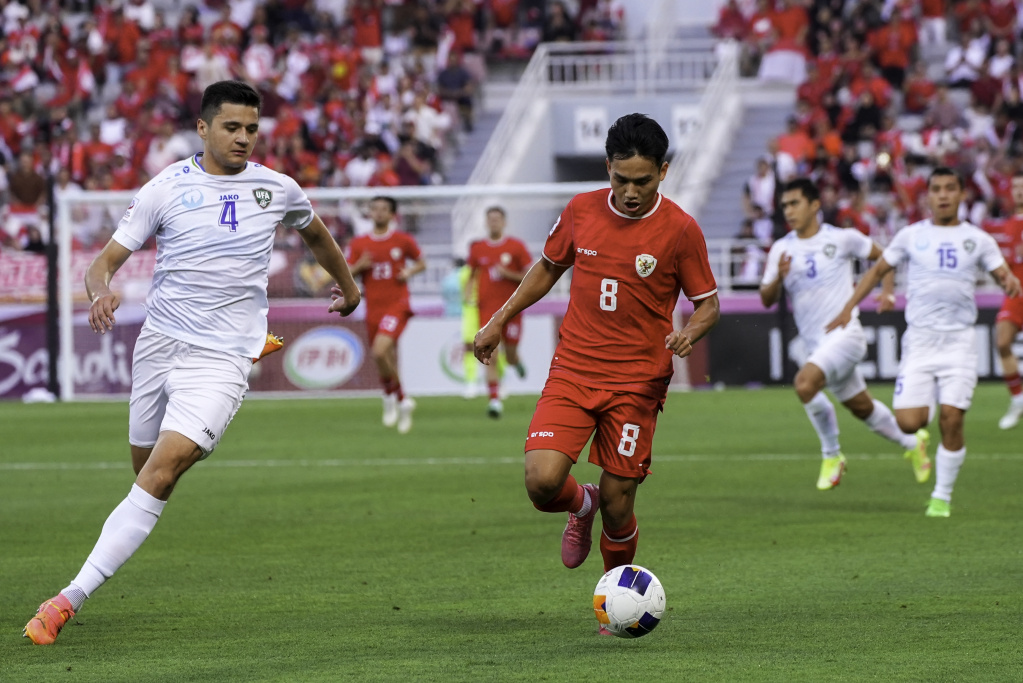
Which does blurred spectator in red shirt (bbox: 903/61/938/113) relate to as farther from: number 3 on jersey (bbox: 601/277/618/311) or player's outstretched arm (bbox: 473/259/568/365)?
number 3 on jersey (bbox: 601/277/618/311)

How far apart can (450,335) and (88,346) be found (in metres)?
5.25

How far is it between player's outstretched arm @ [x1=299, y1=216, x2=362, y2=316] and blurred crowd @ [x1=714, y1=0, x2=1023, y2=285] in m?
16.3

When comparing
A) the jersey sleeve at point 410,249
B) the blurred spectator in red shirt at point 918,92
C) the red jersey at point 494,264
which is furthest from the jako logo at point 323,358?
the blurred spectator in red shirt at point 918,92

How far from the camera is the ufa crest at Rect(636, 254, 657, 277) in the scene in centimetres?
661

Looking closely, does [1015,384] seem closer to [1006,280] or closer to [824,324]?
[824,324]

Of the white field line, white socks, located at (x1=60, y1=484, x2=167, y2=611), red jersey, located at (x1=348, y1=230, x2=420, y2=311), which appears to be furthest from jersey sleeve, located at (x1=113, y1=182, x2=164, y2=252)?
red jersey, located at (x1=348, y1=230, x2=420, y2=311)

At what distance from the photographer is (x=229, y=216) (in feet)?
22.8

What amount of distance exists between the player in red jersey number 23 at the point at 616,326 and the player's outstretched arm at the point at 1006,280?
14.7 ft

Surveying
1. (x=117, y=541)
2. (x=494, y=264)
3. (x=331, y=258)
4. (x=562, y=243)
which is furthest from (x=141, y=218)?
(x=494, y=264)

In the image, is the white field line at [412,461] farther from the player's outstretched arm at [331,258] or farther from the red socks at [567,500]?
→ the red socks at [567,500]

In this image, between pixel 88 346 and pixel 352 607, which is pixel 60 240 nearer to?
pixel 88 346

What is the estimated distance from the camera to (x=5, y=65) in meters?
30.9

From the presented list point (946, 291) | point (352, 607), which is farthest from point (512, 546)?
point (946, 291)

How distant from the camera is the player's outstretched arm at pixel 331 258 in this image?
7363 mm
